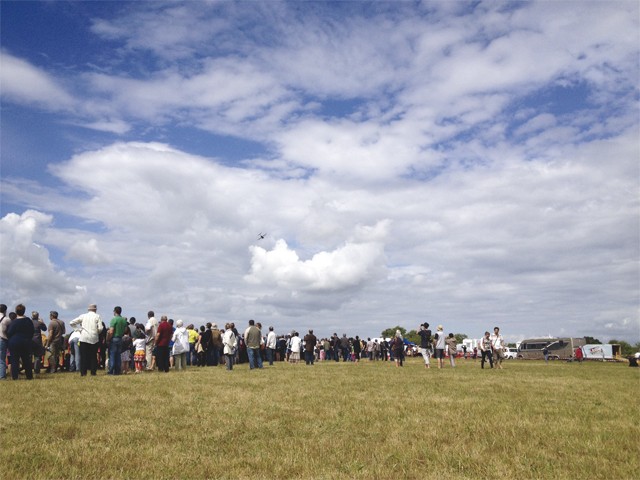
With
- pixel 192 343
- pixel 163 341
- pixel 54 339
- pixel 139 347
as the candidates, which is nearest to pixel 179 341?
pixel 163 341

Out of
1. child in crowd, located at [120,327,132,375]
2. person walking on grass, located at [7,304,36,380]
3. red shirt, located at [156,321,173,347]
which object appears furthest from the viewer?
red shirt, located at [156,321,173,347]

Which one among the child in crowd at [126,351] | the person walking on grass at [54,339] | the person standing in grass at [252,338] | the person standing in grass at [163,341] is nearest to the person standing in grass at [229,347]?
the person standing in grass at [252,338]

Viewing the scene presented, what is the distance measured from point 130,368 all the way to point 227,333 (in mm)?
4241

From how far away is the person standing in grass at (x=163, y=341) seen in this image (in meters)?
20.0

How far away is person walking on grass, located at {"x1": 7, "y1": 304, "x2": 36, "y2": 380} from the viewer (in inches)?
613

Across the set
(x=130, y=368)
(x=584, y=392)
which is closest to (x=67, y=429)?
(x=584, y=392)

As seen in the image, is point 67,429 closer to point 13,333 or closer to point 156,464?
point 156,464

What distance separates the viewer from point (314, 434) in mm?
7520

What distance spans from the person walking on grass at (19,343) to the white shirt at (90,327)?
1655 mm

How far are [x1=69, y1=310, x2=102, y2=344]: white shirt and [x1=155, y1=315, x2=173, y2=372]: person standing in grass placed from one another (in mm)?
2923

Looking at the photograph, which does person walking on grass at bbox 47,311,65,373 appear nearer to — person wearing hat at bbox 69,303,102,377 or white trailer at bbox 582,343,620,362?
person wearing hat at bbox 69,303,102,377

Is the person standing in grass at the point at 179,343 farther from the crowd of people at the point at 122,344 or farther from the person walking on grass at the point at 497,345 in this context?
the person walking on grass at the point at 497,345

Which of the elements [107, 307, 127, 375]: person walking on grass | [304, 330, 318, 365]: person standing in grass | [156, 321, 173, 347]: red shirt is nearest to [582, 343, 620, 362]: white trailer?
[304, 330, 318, 365]: person standing in grass

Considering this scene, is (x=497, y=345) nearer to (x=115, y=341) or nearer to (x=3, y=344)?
(x=115, y=341)
